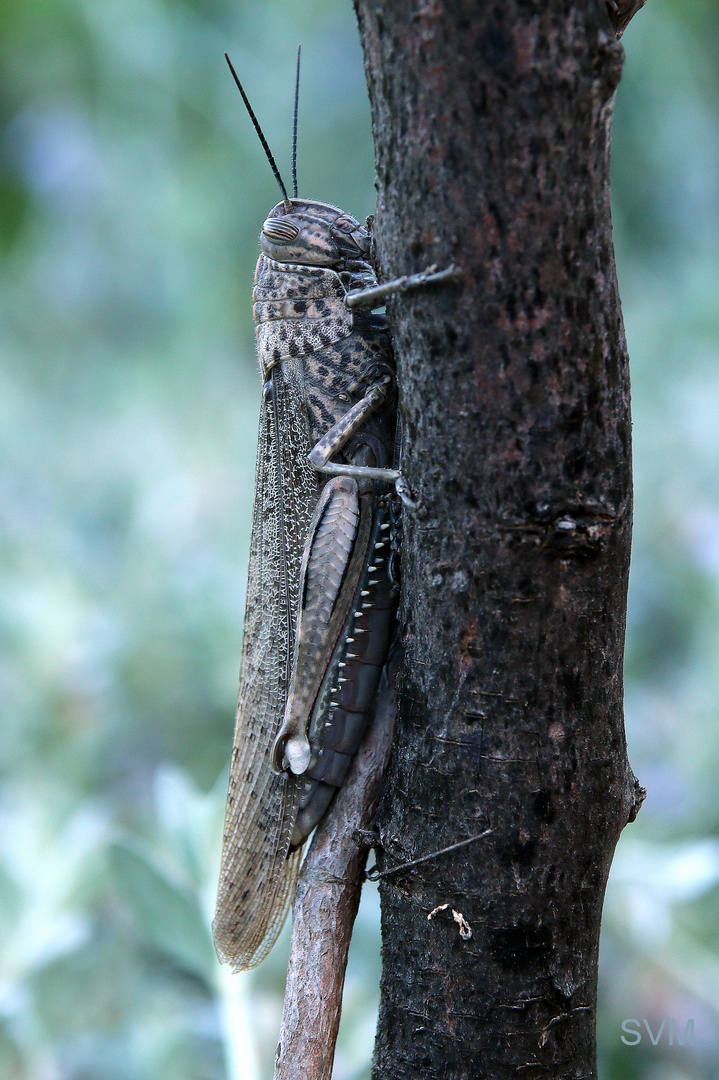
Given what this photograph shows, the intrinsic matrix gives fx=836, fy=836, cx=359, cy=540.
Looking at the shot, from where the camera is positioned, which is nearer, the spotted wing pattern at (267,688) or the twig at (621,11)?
the twig at (621,11)

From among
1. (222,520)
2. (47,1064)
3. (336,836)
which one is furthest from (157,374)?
(336,836)

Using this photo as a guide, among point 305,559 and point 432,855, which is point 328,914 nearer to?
point 432,855

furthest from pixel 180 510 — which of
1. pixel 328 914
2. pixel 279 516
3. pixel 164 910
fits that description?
pixel 328 914

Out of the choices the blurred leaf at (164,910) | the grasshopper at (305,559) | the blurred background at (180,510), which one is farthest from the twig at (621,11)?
the blurred leaf at (164,910)

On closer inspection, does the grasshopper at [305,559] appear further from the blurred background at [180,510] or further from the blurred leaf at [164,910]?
the blurred background at [180,510]

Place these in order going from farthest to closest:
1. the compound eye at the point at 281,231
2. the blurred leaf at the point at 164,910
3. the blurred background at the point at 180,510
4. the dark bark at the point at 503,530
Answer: the blurred background at the point at 180,510 → the blurred leaf at the point at 164,910 → the compound eye at the point at 281,231 → the dark bark at the point at 503,530

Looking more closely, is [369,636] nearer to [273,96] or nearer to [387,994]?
[387,994]
